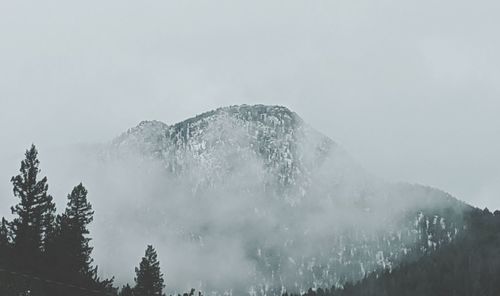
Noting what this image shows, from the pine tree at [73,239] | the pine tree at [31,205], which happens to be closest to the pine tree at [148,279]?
the pine tree at [73,239]

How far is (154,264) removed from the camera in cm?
5772

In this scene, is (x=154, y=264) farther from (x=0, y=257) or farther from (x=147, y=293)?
(x=0, y=257)

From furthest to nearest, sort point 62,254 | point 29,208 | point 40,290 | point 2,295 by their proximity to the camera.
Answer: point 29,208
point 62,254
point 40,290
point 2,295

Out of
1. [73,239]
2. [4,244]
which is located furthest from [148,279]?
[4,244]

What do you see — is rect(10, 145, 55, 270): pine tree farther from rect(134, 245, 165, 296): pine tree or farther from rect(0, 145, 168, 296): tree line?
rect(134, 245, 165, 296): pine tree

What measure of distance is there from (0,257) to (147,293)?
892 inches

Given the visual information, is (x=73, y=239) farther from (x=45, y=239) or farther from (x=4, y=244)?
(x=4, y=244)

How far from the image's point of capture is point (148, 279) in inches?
2210

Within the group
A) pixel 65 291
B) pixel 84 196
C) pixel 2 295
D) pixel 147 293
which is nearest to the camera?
pixel 2 295

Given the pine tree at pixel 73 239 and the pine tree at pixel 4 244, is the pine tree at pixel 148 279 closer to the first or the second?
the pine tree at pixel 73 239

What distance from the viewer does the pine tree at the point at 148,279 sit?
55438 mm

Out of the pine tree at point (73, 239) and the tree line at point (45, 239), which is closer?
the tree line at point (45, 239)

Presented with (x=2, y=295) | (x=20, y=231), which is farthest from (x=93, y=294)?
(x=2, y=295)

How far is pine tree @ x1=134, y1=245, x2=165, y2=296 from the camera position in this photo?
55438 millimetres
